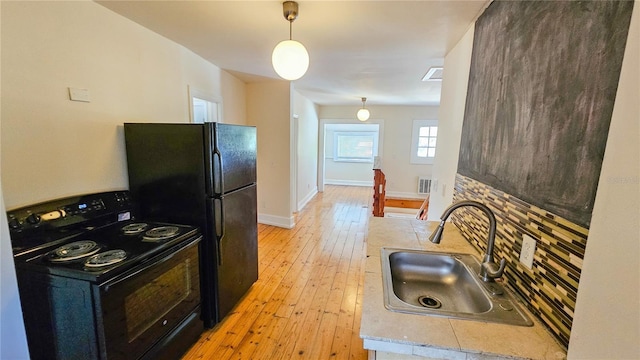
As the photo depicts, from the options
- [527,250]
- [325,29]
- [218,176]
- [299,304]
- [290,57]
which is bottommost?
[299,304]

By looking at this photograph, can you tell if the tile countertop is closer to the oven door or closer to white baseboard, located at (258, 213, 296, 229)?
the oven door

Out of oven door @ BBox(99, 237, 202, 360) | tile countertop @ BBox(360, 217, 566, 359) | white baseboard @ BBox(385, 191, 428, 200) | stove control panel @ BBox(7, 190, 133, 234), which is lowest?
white baseboard @ BBox(385, 191, 428, 200)

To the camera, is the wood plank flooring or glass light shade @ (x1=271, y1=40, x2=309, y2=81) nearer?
glass light shade @ (x1=271, y1=40, x2=309, y2=81)

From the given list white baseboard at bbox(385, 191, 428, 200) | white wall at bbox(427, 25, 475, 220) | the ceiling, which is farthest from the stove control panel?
white baseboard at bbox(385, 191, 428, 200)

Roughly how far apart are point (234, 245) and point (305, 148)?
389 centimetres

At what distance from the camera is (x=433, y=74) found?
3.35 m

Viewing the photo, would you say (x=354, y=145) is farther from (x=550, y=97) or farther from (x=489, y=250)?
(x=550, y=97)

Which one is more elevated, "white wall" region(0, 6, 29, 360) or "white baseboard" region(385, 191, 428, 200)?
"white wall" region(0, 6, 29, 360)

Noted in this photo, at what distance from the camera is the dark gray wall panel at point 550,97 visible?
72cm

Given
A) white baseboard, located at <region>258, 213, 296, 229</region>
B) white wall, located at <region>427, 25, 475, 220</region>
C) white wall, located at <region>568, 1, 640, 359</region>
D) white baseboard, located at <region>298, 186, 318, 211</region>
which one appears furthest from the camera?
white baseboard, located at <region>298, 186, 318, 211</region>

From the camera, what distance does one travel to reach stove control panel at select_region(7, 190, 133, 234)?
1351 mm

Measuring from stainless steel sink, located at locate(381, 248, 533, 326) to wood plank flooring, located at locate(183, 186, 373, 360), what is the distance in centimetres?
81

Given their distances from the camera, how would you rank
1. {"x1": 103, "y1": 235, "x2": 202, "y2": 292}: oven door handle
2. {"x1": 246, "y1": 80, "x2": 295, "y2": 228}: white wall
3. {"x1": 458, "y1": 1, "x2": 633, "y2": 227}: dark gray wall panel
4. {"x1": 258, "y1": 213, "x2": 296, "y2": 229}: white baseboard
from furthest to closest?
1. {"x1": 258, "y1": 213, "x2": 296, "y2": 229}: white baseboard
2. {"x1": 246, "y1": 80, "x2": 295, "y2": 228}: white wall
3. {"x1": 103, "y1": 235, "x2": 202, "y2": 292}: oven door handle
4. {"x1": 458, "y1": 1, "x2": 633, "y2": 227}: dark gray wall panel

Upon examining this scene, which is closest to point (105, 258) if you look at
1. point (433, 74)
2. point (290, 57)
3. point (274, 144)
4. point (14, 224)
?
point (14, 224)
